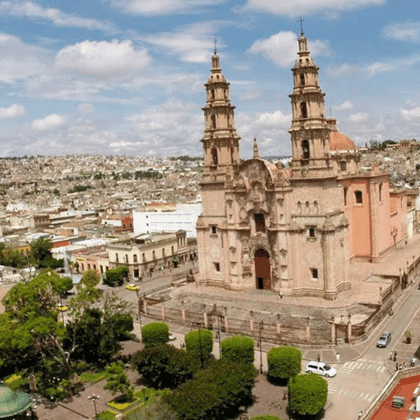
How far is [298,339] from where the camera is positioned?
129 ft

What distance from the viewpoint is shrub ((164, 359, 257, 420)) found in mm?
27031

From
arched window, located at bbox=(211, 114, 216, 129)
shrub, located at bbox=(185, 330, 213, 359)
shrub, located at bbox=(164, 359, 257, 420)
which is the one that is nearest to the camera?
shrub, located at bbox=(164, 359, 257, 420)

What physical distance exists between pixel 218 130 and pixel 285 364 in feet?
89.4

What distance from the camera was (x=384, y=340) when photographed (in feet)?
124

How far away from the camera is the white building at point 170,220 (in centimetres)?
8800

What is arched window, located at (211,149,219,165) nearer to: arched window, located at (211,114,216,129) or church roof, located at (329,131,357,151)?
arched window, located at (211,114,216,129)

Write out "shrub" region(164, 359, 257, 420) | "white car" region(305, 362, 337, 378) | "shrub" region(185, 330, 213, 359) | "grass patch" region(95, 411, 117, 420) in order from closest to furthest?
"shrub" region(164, 359, 257, 420)
"grass patch" region(95, 411, 117, 420)
"white car" region(305, 362, 337, 378)
"shrub" region(185, 330, 213, 359)

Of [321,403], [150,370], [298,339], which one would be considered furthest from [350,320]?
[150,370]

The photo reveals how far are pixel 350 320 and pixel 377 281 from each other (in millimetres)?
11703

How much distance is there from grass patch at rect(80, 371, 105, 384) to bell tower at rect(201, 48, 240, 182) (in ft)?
77.6

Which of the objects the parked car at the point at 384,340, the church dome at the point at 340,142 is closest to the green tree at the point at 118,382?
the parked car at the point at 384,340

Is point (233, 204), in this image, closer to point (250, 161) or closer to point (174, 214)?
point (250, 161)

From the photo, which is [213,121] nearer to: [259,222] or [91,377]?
[259,222]

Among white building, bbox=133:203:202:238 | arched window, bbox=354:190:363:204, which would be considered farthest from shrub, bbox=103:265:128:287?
arched window, bbox=354:190:363:204
